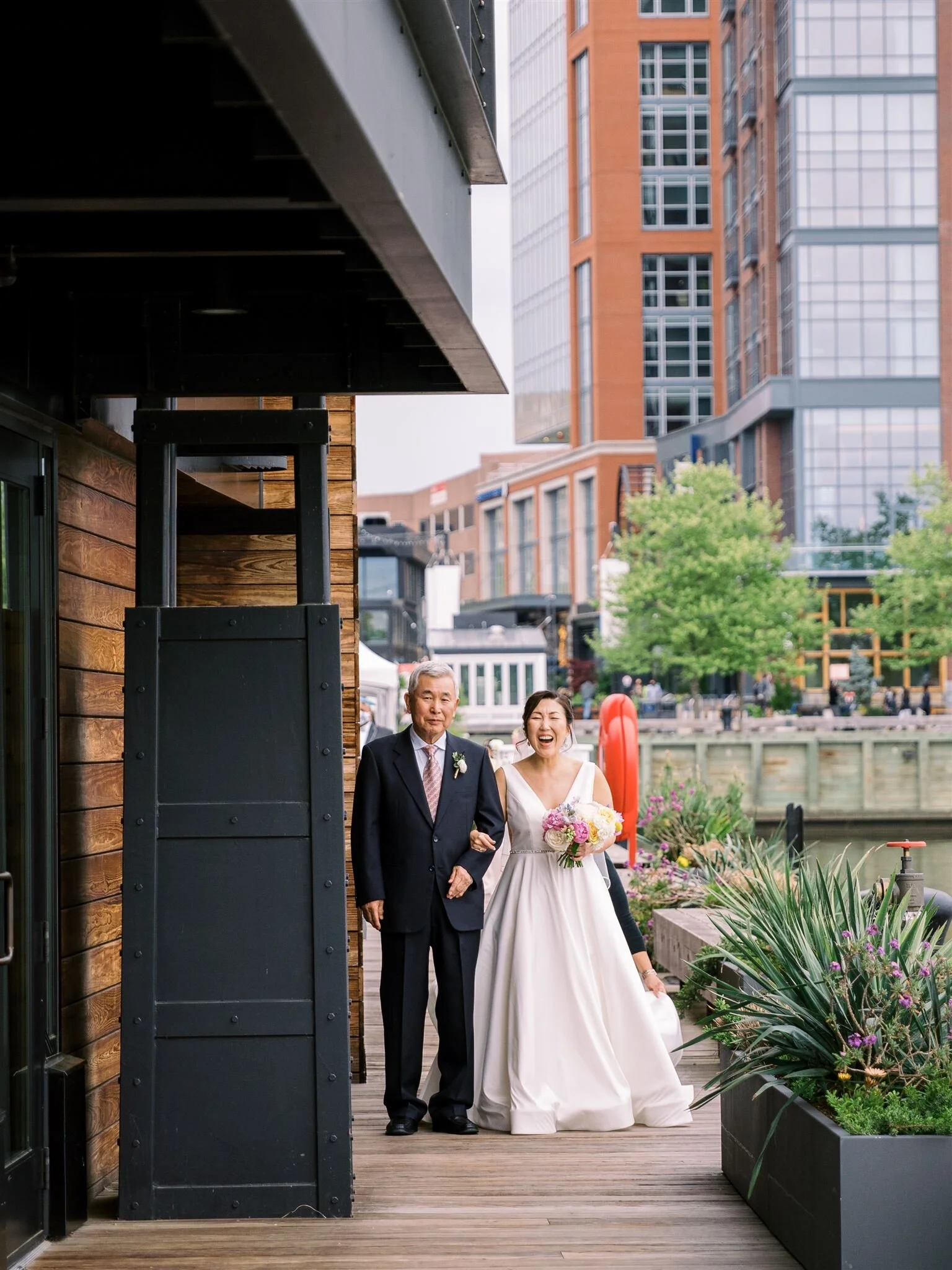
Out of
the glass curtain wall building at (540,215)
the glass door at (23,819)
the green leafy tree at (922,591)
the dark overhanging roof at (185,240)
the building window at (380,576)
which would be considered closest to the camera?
the dark overhanging roof at (185,240)

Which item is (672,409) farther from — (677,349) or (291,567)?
(291,567)

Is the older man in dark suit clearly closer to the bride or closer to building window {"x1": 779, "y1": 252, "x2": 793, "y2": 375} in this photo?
the bride

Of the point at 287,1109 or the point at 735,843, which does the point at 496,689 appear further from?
the point at 287,1109

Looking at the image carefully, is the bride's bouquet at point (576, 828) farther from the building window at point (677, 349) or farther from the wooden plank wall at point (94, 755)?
the building window at point (677, 349)

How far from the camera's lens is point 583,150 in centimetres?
10012

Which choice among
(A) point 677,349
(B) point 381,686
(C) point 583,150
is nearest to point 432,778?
(B) point 381,686

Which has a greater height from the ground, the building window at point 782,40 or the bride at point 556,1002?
→ the building window at point 782,40

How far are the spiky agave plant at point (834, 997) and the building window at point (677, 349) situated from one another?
92408 mm

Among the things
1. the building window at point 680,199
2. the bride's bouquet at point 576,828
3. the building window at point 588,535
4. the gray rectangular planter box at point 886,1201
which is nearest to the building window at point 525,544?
the building window at point 588,535

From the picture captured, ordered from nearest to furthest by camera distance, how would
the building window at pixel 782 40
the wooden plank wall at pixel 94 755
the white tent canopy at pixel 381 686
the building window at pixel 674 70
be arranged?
the wooden plank wall at pixel 94 755
the white tent canopy at pixel 381 686
the building window at pixel 782 40
the building window at pixel 674 70

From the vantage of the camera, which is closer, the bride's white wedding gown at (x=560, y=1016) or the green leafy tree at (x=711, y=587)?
the bride's white wedding gown at (x=560, y=1016)

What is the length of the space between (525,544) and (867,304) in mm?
47354

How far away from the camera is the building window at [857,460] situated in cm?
6594

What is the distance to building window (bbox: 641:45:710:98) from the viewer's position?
317 feet
